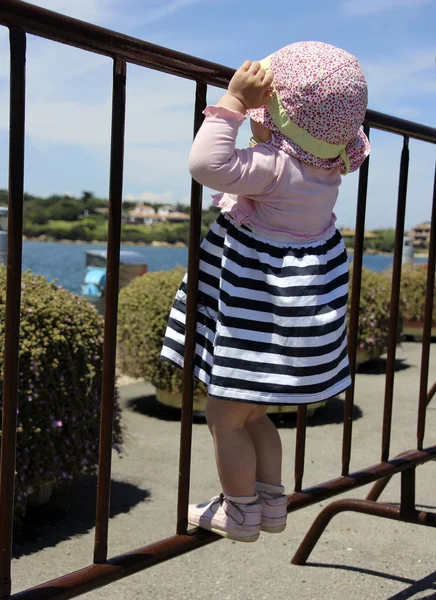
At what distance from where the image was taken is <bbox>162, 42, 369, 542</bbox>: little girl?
167 centimetres

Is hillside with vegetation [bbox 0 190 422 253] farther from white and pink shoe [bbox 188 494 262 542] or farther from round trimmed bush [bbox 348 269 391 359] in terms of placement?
white and pink shoe [bbox 188 494 262 542]

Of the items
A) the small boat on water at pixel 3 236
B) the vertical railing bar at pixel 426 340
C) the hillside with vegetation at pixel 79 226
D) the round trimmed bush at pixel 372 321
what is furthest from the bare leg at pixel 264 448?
the hillside with vegetation at pixel 79 226

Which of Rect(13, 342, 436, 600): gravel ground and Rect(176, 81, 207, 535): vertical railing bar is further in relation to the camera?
Rect(13, 342, 436, 600): gravel ground

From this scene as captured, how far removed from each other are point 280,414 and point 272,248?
4442mm

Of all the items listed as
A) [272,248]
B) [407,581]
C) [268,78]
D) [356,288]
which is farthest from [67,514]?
[268,78]

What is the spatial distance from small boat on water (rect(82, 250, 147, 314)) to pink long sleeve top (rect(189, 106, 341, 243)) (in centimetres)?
871

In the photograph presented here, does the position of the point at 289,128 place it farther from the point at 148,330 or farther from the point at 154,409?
the point at 154,409

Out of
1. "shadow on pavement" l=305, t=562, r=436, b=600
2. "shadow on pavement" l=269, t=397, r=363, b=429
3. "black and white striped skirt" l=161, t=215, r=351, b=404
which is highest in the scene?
"black and white striped skirt" l=161, t=215, r=351, b=404

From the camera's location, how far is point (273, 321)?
171cm

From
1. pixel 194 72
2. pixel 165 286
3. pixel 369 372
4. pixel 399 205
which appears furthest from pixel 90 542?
pixel 369 372

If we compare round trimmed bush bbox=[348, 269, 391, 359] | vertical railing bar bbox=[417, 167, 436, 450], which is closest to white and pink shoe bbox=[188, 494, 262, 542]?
vertical railing bar bbox=[417, 167, 436, 450]

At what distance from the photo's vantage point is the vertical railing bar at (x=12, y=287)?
1.44 m

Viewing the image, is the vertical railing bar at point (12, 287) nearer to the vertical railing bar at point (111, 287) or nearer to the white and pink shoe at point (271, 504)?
the vertical railing bar at point (111, 287)

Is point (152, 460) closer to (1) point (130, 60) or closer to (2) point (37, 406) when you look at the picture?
(2) point (37, 406)
